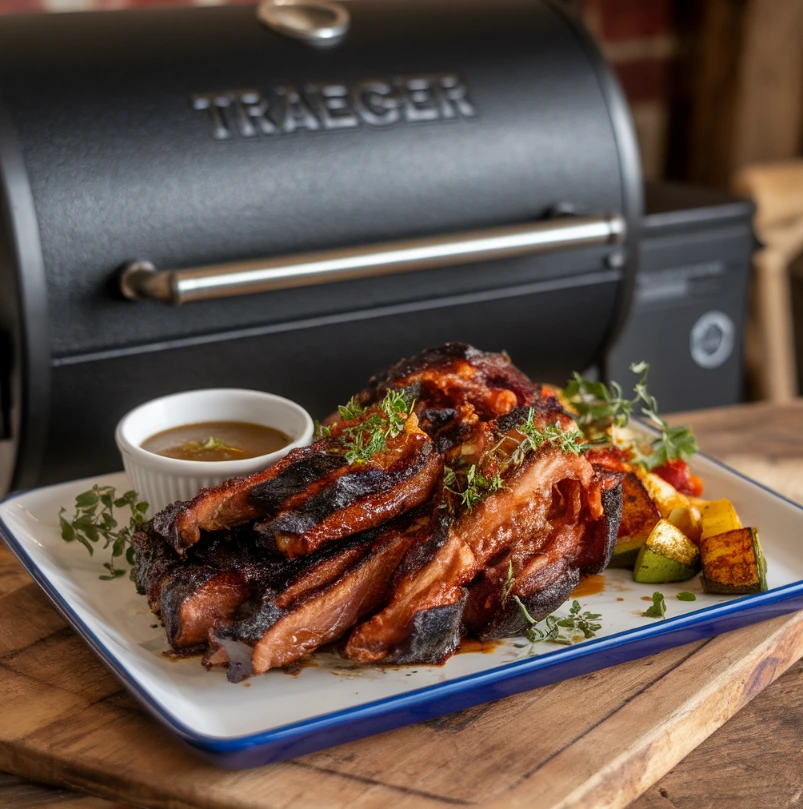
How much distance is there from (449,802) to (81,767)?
0.38 m

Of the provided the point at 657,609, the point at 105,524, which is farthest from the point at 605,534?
the point at 105,524

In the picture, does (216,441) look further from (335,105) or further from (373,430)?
(335,105)

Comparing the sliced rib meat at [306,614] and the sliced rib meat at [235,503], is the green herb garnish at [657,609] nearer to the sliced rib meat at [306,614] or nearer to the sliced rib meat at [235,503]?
the sliced rib meat at [306,614]

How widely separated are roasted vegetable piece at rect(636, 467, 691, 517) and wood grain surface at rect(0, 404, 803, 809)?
0.22 meters

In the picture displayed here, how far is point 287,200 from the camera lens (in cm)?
181

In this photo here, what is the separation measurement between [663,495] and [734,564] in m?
0.19

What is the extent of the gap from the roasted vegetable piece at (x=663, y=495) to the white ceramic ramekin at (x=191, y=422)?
480mm

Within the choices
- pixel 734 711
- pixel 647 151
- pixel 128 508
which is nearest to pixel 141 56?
pixel 128 508

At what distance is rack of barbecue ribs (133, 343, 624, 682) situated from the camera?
3.90 feet

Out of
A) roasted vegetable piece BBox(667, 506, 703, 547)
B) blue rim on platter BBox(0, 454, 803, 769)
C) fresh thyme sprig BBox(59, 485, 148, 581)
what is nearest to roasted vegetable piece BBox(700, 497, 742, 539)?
roasted vegetable piece BBox(667, 506, 703, 547)

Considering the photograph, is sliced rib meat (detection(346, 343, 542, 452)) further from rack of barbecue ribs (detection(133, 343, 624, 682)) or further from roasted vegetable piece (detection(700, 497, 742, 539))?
roasted vegetable piece (detection(700, 497, 742, 539))

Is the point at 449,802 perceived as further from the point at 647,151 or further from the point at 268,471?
the point at 647,151

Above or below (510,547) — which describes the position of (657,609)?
below

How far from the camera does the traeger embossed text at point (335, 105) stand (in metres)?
1.79
